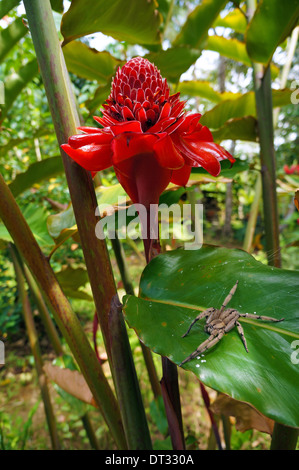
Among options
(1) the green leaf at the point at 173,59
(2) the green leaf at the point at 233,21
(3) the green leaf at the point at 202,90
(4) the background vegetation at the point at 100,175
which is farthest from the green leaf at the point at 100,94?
(2) the green leaf at the point at 233,21

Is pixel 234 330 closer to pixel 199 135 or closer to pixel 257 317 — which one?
pixel 257 317

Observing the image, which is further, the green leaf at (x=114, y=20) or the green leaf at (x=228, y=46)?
the green leaf at (x=228, y=46)

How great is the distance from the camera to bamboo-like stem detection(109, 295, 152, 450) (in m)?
0.34

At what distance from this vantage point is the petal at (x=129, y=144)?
10.4 inches

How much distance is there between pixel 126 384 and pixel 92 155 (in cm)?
27

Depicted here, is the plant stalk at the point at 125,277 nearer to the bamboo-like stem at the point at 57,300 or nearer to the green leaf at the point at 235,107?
the bamboo-like stem at the point at 57,300

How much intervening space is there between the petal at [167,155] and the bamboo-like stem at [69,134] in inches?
4.4

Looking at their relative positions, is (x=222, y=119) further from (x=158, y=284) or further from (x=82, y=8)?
(x=158, y=284)

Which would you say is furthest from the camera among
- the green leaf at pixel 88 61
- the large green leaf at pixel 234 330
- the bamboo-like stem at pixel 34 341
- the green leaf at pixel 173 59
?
the bamboo-like stem at pixel 34 341

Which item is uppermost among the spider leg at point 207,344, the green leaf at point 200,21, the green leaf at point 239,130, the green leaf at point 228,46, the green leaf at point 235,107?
the green leaf at point 228,46

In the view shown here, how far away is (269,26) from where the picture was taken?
0.56m

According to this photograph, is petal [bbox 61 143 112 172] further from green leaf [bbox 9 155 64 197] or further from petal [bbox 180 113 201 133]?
green leaf [bbox 9 155 64 197]

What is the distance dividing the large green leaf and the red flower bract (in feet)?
0.36

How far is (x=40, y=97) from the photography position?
192 cm
